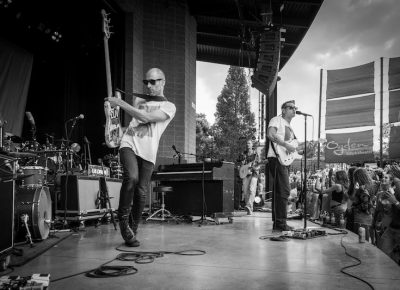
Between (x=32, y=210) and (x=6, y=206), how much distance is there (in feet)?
Result: 4.08

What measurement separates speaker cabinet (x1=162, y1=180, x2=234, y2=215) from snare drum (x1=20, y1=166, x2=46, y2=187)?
130 inches

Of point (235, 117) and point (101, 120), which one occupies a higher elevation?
point (235, 117)

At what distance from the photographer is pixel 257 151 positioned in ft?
32.9

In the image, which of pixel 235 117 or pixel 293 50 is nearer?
pixel 293 50

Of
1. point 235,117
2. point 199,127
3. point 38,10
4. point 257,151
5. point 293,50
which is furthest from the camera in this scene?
point 235,117

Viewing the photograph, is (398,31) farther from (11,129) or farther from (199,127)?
(199,127)

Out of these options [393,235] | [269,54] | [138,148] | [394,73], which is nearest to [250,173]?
[269,54]

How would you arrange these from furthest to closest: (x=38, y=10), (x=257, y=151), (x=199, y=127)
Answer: (x=199, y=127)
(x=257, y=151)
(x=38, y=10)

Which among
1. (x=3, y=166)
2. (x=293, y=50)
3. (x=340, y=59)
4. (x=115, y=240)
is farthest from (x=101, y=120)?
(x=340, y=59)


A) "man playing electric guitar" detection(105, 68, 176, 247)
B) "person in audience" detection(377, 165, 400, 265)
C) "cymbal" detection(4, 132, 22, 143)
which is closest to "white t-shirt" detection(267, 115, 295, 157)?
"person in audience" detection(377, 165, 400, 265)

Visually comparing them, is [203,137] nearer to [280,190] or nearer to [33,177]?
[280,190]

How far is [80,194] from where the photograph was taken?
6031mm

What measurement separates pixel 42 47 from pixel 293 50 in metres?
9.66

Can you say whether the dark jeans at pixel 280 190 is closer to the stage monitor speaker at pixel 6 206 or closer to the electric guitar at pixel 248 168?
the stage monitor speaker at pixel 6 206
